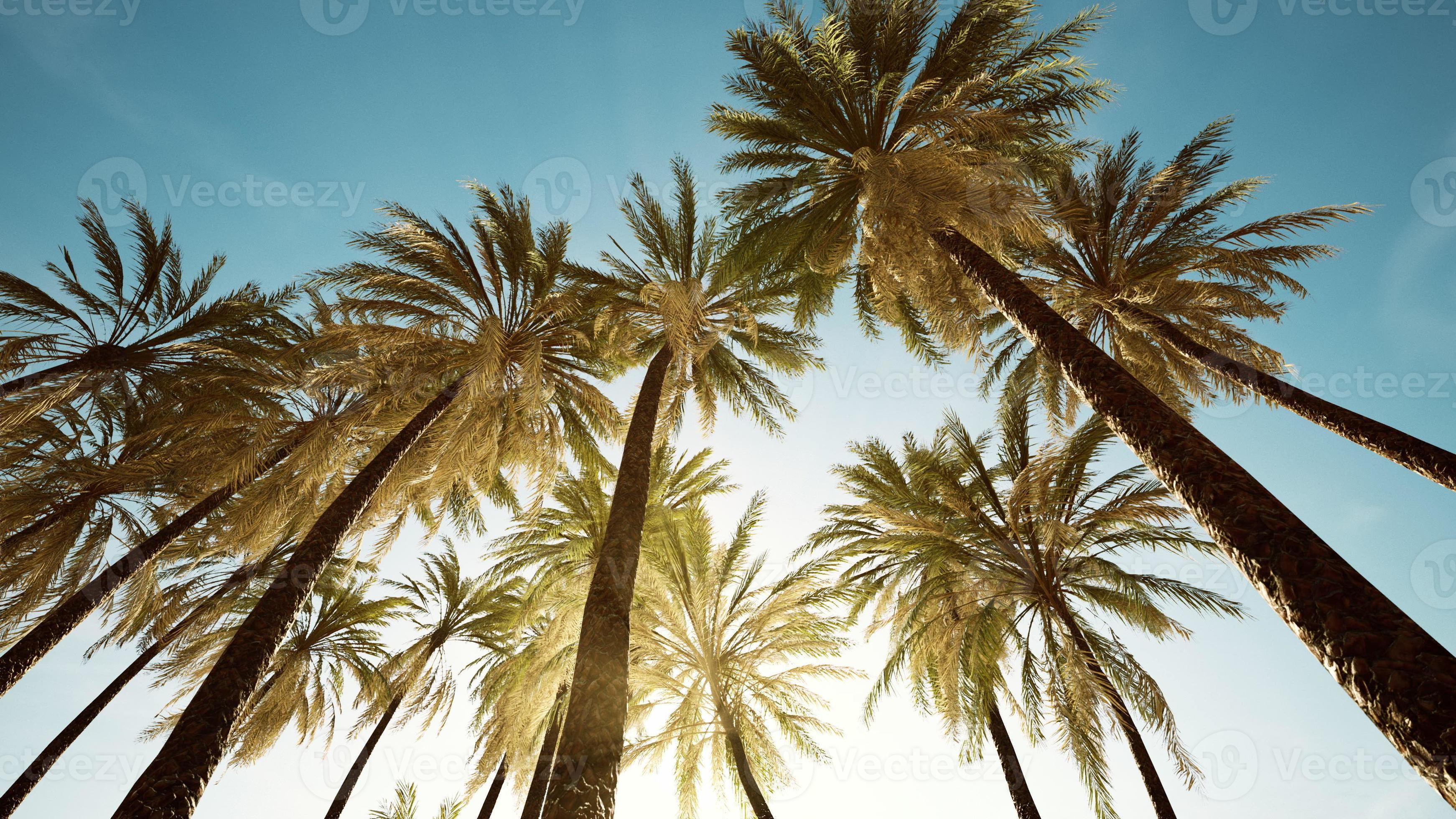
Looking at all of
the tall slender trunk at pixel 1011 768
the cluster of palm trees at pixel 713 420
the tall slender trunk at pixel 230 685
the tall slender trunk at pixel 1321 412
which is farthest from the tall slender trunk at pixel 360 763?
the tall slender trunk at pixel 1321 412

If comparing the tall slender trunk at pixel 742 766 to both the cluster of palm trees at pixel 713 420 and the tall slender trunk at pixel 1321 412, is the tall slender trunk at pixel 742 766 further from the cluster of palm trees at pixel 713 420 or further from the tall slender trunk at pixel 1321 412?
the tall slender trunk at pixel 1321 412

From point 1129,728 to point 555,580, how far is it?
10865 mm

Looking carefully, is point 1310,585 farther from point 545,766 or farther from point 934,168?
point 545,766

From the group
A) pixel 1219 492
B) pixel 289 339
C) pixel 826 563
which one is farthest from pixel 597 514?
pixel 1219 492

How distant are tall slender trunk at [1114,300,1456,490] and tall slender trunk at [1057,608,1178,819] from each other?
4.90m

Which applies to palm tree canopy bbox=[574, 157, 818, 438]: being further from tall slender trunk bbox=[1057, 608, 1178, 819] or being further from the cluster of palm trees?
tall slender trunk bbox=[1057, 608, 1178, 819]

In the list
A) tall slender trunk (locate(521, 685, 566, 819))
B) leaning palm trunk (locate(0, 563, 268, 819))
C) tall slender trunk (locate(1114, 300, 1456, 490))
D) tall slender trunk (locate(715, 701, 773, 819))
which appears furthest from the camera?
tall slender trunk (locate(715, 701, 773, 819))

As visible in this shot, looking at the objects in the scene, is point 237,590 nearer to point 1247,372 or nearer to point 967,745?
point 967,745

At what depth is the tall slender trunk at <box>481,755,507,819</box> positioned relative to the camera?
13.4 metres

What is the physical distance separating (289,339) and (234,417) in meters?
3.19

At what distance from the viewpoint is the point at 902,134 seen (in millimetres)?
9539

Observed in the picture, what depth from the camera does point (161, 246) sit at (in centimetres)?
1173

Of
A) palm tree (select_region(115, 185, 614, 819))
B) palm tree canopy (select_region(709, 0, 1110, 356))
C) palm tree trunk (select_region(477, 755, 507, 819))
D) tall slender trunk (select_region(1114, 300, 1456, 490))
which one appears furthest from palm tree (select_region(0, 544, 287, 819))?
tall slender trunk (select_region(1114, 300, 1456, 490))

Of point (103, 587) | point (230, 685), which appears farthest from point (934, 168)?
point (103, 587)
